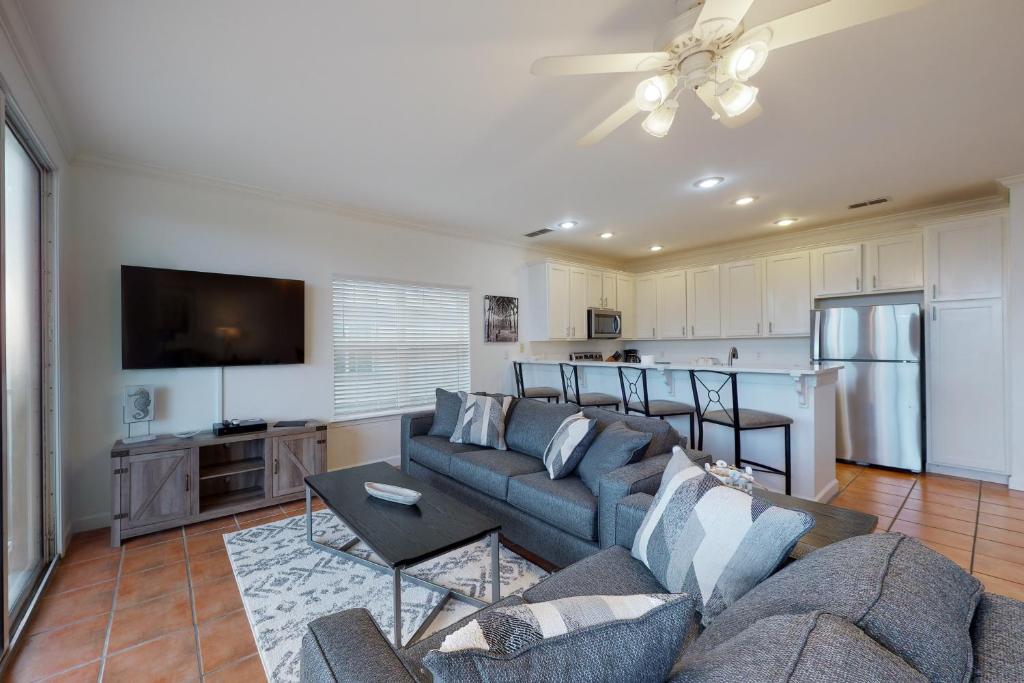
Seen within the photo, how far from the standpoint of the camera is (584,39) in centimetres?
187

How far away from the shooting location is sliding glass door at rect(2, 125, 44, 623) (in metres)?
1.99

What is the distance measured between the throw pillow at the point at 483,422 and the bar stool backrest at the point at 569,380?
52.7 inches

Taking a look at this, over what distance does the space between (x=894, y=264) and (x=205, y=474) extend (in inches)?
251

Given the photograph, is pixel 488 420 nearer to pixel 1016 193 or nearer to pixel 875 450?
pixel 875 450

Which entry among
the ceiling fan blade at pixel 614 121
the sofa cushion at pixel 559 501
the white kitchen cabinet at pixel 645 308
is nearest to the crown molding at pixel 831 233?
the white kitchen cabinet at pixel 645 308

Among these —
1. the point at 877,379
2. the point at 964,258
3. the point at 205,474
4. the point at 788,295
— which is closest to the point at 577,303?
the point at 788,295

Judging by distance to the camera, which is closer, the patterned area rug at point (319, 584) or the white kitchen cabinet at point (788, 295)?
the patterned area rug at point (319, 584)

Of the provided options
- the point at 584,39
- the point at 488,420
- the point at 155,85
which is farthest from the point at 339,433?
the point at 584,39

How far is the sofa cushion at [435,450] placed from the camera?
307 centimetres

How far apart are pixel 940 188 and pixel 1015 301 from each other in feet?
3.53

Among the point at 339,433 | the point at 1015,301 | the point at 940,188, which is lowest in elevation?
the point at 339,433

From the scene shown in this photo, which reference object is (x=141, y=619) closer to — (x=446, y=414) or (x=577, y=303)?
(x=446, y=414)

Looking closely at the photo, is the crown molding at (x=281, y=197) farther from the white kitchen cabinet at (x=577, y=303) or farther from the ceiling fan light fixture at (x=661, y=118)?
the ceiling fan light fixture at (x=661, y=118)

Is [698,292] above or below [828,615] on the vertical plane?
above
